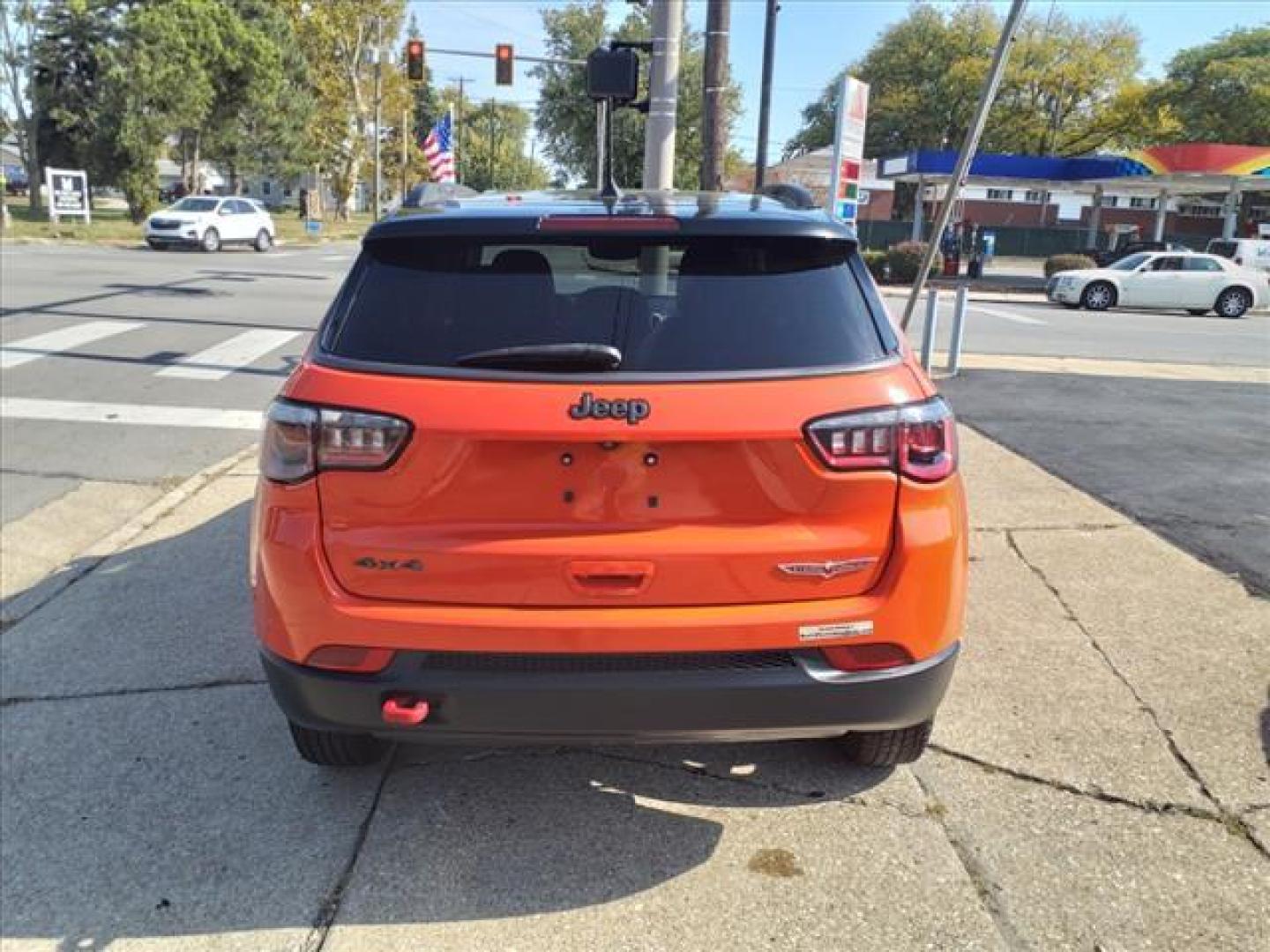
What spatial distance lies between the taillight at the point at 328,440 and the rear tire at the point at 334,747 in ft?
2.93

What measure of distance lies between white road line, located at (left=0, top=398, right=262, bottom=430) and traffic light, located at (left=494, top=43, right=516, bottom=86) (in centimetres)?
1762

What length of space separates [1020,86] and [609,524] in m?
67.7

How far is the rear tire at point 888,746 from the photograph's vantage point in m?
3.08

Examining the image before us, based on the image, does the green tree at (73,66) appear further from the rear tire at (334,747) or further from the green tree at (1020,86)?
the rear tire at (334,747)

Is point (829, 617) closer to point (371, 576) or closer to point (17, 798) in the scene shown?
point (371, 576)

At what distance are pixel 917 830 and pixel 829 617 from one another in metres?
0.94

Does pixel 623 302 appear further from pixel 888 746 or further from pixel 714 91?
pixel 714 91

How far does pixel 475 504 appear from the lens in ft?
8.16

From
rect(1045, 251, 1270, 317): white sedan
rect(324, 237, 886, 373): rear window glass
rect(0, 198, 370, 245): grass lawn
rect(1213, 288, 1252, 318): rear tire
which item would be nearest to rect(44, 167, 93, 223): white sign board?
rect(0, 198, 370, 245): grass lawn

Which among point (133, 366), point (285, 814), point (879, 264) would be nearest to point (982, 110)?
point (285, 814)

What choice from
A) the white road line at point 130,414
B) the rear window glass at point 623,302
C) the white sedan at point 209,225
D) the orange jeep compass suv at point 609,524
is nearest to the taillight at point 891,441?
the orange jeep compass suv at point 609,524

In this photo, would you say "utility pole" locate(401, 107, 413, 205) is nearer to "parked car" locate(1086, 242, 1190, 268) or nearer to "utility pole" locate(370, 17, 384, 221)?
"utility pole" locate(370, 17, 384, 221)

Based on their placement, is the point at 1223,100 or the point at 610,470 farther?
the point at 1223,100

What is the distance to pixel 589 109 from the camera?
46.8 metres
